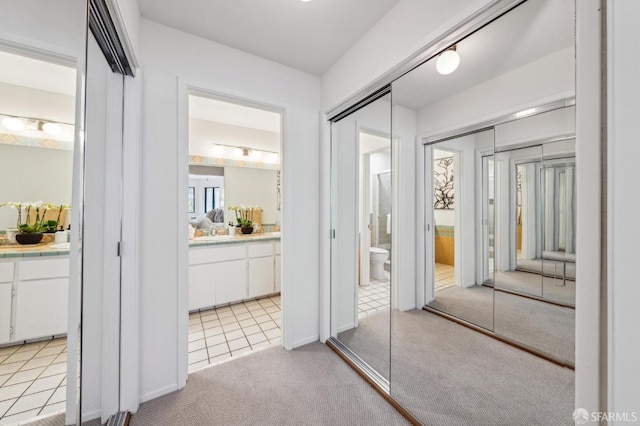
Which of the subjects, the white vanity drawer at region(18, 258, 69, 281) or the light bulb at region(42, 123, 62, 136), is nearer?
the white vanity drawer at region(18, 258, 69, 281)

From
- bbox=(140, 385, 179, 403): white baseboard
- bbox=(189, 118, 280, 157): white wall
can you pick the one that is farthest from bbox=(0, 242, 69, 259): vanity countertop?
bbox=(189, 118, 280, 157): white wall

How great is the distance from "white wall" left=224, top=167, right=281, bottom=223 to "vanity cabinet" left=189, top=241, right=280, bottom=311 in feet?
2.59

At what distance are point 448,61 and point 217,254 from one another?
114 inches

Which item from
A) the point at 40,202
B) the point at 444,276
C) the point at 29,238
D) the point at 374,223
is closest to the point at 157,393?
the point at 29,238

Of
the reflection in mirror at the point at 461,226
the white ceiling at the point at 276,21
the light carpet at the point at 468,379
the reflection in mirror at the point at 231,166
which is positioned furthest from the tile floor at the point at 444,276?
the reflection in mirror at the point at 231,166

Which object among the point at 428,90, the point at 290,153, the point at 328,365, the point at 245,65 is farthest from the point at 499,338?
the point at 245,65

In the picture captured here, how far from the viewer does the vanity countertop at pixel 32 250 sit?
709 millimetres

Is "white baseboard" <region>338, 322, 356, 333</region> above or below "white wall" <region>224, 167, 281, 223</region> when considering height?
below

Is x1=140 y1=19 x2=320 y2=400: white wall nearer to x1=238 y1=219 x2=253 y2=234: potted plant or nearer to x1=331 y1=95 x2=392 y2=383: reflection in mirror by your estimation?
x1=331 y1=95 x2=392 y2=383: reflection in mirror

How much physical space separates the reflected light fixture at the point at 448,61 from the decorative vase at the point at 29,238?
1958mm

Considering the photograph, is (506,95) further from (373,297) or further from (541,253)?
(373,297)

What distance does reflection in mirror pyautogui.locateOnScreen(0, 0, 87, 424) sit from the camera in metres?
0.61
